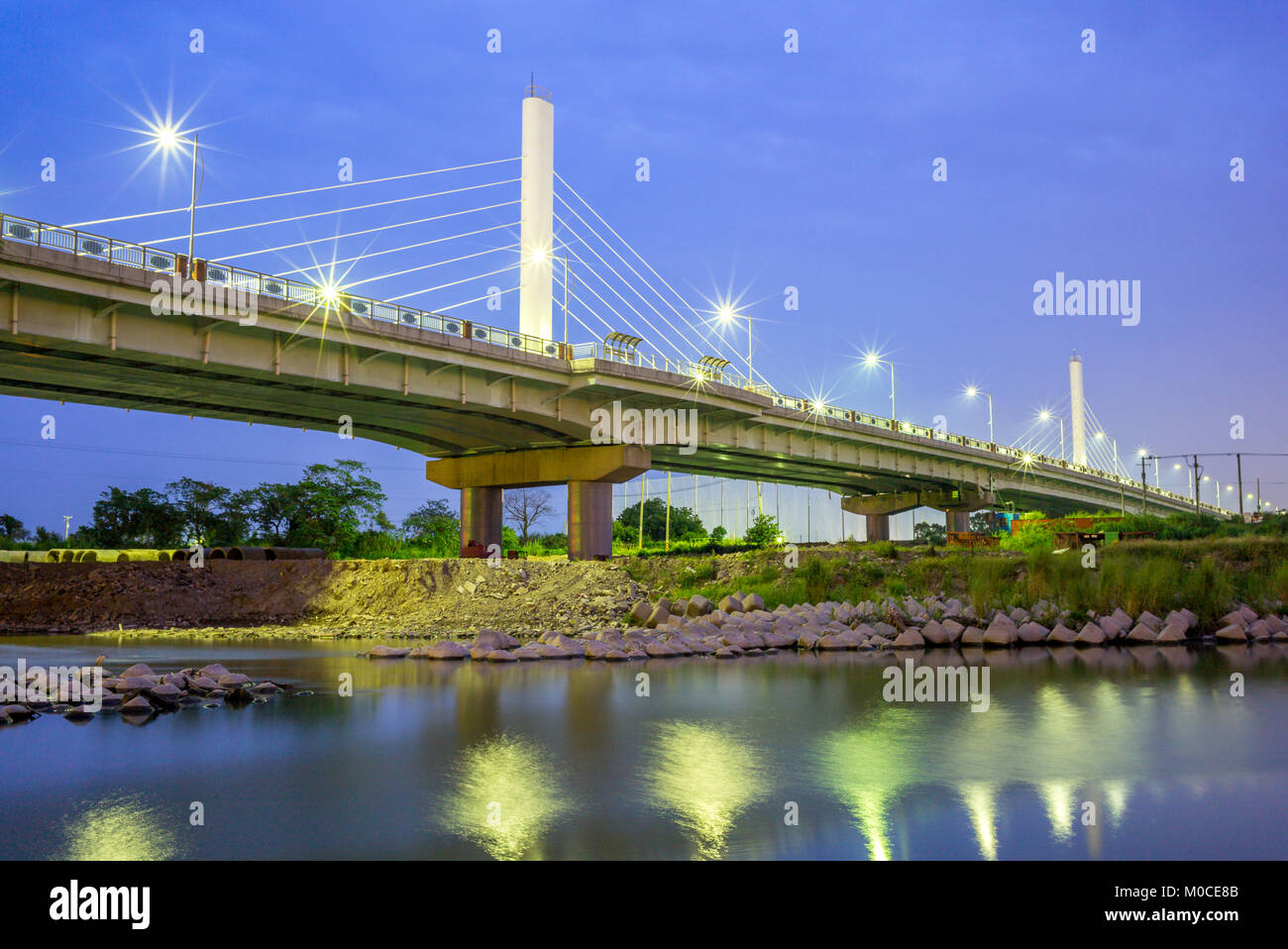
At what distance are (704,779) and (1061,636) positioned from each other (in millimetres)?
15708

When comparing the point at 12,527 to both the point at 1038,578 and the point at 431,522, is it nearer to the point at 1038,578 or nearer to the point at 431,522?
the point at 431,522

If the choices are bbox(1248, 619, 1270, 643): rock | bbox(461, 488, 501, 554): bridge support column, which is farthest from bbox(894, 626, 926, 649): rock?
bbox(461, 488, 501, 554): bridge support column

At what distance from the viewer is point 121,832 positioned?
716 cm

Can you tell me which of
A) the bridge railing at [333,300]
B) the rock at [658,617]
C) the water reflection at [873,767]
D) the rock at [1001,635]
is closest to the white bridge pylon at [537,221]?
the bridge railing at [333,300]

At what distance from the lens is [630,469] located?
164ft

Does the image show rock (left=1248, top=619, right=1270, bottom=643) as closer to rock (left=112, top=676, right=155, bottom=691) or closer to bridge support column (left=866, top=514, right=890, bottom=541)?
rock (left=112, top=676, right=155, bottom=691)

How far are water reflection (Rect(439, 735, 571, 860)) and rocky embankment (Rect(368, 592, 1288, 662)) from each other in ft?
32.4

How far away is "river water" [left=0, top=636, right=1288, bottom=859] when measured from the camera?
22.3 feet

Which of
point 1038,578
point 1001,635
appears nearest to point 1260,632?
point 1038,578

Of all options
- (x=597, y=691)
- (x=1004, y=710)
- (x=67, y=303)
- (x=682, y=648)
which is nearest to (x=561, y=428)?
(x=67, y=303)

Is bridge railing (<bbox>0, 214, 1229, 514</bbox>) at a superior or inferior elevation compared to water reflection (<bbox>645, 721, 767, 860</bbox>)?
superior

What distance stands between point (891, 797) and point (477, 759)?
417 centimetres

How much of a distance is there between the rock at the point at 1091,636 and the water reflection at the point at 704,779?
1323 cm

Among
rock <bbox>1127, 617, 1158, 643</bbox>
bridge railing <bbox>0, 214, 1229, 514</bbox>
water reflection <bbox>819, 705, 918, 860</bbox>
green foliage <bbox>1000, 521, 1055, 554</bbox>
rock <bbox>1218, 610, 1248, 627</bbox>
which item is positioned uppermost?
bridge railing <bbox>0, 214, 1229, 514</bbox>
